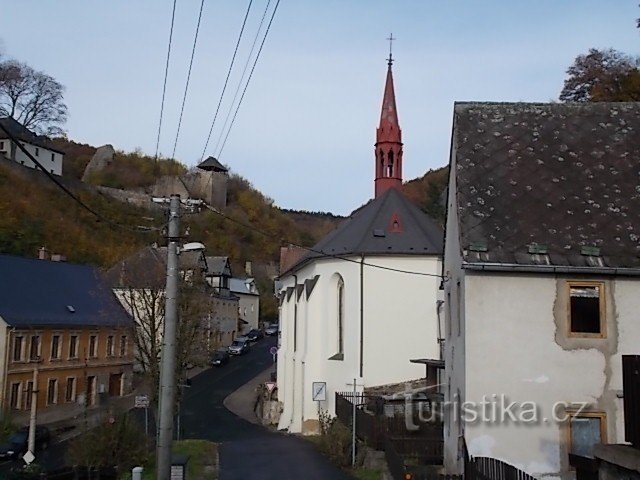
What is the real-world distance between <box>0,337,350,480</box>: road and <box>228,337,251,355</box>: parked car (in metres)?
10.1

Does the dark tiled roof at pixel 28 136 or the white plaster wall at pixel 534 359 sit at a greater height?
the dark tiled roof at pixel 28 136

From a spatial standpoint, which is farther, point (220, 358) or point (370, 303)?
point (220, 358)

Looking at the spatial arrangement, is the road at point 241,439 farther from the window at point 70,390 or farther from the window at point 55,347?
the window at point 55,347

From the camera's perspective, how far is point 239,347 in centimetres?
7319

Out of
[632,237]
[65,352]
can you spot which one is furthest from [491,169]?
[65,352]

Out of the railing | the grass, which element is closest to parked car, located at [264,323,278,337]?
the grass

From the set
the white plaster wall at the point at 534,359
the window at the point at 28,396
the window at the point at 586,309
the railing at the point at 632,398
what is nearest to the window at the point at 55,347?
the window at the point at 28,396

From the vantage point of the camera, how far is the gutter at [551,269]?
14.2 m

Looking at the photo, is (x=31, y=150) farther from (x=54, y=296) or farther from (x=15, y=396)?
(x=15, y=396)

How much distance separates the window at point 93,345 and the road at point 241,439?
6.03 metres

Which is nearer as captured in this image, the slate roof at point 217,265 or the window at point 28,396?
the window at point 28,396

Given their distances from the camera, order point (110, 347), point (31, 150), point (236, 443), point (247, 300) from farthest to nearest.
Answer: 1. point (247, 300)
2. point (31, 150)
3. point (110, 347)
4. point (236, 443)

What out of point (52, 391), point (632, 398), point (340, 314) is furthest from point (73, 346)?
point (632, 398)

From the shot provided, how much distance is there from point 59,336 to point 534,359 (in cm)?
3293
